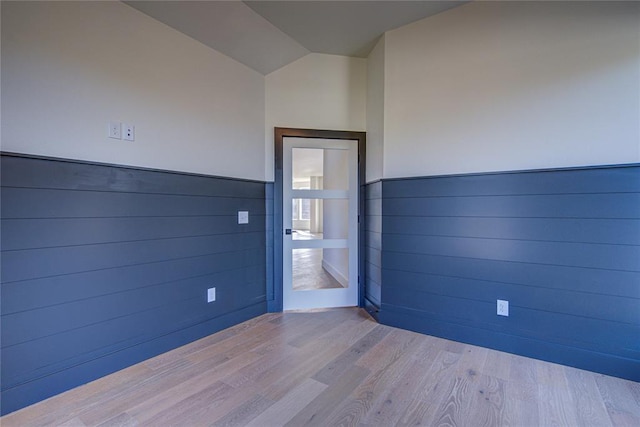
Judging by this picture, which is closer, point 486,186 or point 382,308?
point 486,186

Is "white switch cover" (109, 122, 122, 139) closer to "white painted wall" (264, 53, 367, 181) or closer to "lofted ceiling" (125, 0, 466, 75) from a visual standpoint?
"lofted ceiling" (125, 0, 466, 75)

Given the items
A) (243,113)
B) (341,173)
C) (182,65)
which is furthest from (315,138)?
(182,65)

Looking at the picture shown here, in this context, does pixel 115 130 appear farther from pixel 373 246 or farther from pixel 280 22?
pixel 373 246

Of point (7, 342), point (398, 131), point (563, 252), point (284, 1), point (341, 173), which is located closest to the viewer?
point (7, 342)

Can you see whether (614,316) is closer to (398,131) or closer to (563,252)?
(563,252)

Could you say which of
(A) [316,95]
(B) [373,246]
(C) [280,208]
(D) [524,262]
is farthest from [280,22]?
(D) [524,262]

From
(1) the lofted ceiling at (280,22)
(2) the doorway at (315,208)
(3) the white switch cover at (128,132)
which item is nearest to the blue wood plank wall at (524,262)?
(2) the doorway at (315,208)

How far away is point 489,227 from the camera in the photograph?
237 cm

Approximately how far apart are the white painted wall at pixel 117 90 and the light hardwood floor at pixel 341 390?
1472 millimetres

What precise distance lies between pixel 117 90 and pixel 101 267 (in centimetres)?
120

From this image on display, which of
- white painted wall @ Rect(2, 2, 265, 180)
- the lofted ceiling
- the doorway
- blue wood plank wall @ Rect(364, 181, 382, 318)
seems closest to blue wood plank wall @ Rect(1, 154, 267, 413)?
white painted wall @ Rect(2, 2, 265, 180)

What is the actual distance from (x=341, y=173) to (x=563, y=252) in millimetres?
A: 2072

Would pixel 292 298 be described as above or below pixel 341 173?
below

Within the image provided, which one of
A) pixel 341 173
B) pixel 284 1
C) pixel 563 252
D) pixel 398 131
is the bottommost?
pixel 563 252
